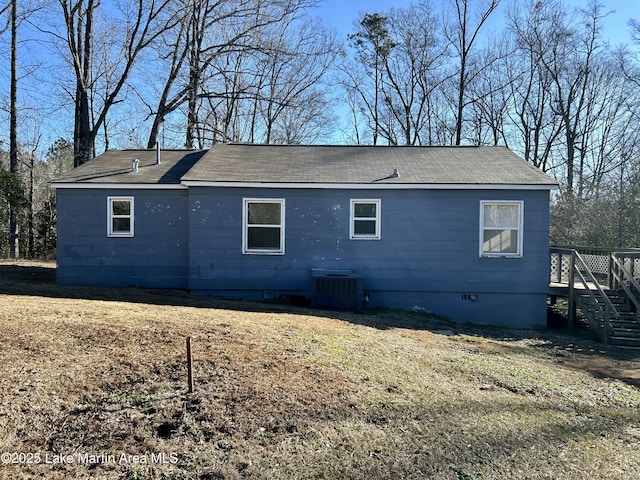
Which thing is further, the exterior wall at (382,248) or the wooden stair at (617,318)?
the exterior wall at (382,248)

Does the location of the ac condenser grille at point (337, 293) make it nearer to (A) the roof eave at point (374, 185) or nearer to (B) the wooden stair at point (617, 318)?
(A) the roof eave at point (374, 185)

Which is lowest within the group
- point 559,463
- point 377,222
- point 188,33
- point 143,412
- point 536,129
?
point 559,463

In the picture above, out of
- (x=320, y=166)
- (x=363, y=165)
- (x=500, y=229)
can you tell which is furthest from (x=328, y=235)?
(x=500, y=229)

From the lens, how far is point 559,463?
3295mm

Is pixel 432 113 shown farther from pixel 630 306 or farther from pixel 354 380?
pixel 354 380

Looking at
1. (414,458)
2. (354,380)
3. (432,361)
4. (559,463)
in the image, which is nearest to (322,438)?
(414,458)

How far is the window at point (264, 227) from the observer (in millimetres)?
10289

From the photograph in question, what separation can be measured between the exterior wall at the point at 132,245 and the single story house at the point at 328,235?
0.08 ft

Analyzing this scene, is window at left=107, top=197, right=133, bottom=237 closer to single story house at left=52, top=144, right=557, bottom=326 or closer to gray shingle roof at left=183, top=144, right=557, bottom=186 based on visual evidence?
single story house at left=52, top=144, right=557, bottom=326

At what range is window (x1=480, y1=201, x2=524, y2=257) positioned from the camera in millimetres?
10203

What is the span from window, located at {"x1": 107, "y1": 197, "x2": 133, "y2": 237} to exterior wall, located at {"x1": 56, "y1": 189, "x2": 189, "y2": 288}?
0.11 metres

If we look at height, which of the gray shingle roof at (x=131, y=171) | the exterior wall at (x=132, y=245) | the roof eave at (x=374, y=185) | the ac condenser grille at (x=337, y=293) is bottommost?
the ac condenser grille at (x=337, y=293)

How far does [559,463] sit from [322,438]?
72.0 inches

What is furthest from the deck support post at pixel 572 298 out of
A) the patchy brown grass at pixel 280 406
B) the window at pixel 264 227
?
the window at pixel 264 227
